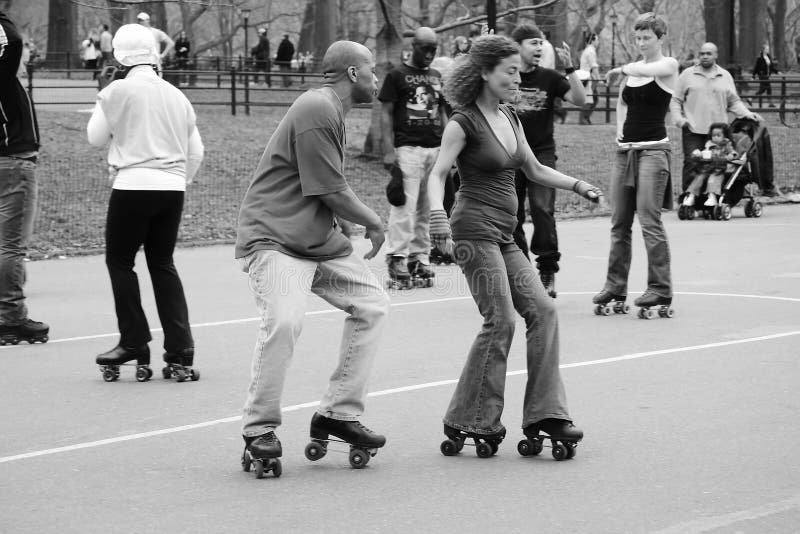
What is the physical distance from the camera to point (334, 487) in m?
5.81

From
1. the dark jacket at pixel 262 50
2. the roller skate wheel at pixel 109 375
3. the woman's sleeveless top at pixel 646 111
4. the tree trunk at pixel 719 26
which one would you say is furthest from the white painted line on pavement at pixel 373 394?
the dark jacket at pixel 262 50

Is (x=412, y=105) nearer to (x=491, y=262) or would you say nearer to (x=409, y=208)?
(x=409, y=208)

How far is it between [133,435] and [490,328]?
1970 millimetres

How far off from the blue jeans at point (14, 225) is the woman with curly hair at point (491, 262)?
4065 mm

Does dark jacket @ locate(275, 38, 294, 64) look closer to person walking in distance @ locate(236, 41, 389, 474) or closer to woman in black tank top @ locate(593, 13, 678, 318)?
woman in black tank top @ locate(593, 13, 678, 318)

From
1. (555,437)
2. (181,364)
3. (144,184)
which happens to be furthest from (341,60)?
(181,364)

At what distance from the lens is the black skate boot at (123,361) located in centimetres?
814

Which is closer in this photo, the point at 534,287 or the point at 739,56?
the point at 534,287

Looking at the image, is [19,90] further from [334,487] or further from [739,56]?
[739,56]

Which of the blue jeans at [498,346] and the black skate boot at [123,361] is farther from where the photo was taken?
the black skate boot at [123,361]

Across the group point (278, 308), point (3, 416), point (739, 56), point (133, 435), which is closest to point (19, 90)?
point (3, 416)

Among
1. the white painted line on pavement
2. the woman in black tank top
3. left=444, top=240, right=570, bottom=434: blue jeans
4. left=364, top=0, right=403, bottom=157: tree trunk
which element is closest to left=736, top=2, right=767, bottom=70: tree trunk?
left=364, top=0, right=403, bottom=157: tree trunk

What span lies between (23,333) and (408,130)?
439 cm

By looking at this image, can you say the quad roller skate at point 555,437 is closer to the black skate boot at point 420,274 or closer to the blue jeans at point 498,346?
the blue jeans at point 498,346
